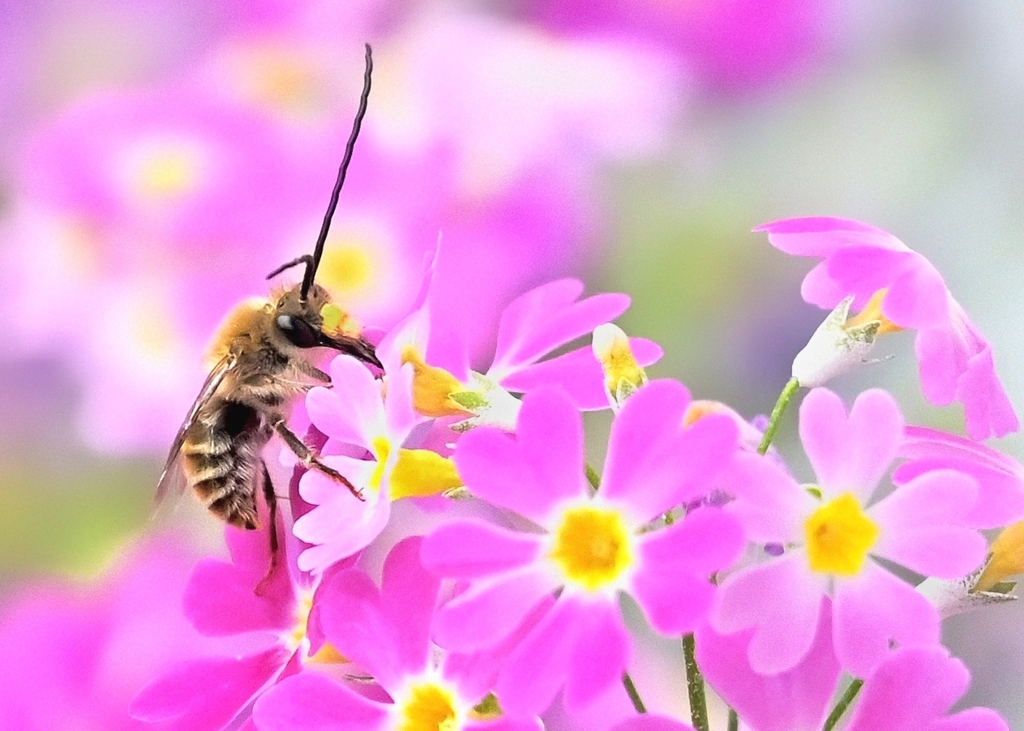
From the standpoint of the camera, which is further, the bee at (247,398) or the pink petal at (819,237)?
the bee at (247,398)

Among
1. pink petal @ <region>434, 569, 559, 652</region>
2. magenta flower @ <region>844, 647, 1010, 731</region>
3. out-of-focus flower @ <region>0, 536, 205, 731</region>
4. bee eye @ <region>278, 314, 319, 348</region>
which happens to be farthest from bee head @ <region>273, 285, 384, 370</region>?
out-of-focus flower @ <region>0, 536, 205, 731</region>

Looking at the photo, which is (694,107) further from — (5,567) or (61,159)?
(5,567)

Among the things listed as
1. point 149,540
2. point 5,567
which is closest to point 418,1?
point 149,540

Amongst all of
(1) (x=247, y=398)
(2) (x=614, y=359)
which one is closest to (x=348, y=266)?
(1) (x=247, y=398)

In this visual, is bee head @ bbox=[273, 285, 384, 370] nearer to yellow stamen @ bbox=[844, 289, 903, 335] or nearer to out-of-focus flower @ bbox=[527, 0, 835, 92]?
yellow stamen @ bbox=[844, 289, 903, 335]

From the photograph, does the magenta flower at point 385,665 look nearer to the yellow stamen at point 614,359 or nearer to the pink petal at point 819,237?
the yellow stamen at point 614,359

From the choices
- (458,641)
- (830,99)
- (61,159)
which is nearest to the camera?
(458,641)

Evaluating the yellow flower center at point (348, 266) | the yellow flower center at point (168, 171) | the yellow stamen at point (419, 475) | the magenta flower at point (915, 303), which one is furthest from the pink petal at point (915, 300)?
the yellow flower center at point (168, 171)
